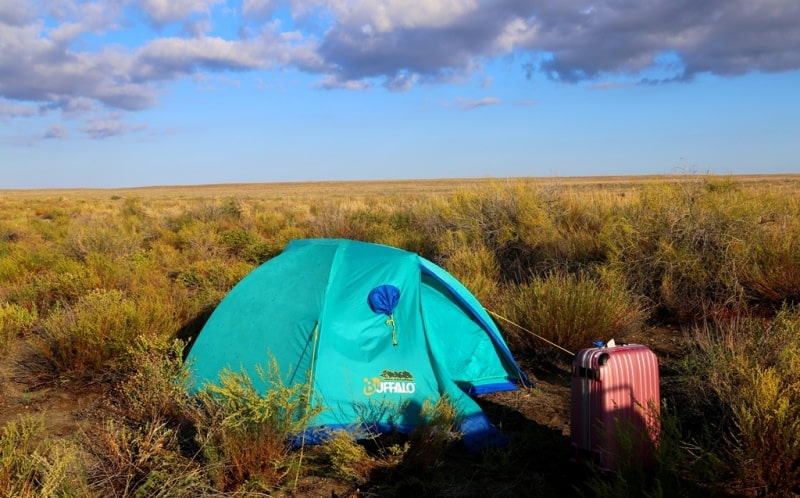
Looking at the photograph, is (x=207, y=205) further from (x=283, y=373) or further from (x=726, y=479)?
(x=726, y=479)

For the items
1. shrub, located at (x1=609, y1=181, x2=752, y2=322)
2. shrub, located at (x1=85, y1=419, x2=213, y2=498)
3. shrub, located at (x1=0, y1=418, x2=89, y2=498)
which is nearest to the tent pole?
shrub, located at (x1=85, y1=419, x2=213, y2=498)

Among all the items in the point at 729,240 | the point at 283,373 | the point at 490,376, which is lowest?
the point at 490,376

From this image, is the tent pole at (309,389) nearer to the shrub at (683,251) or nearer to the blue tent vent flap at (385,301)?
the blue tent vent flap at (385,301)

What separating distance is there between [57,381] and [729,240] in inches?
330

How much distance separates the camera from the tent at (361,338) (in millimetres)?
5340

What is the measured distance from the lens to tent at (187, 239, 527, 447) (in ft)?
17.5

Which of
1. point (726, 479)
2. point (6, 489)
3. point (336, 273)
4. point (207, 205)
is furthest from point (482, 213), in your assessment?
point (207, 205)

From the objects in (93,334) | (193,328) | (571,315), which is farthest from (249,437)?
(571,315)

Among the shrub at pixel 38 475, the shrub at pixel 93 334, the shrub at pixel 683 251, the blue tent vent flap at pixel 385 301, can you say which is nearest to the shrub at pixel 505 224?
the shrub at pixel 683 251

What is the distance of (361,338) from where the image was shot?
5.65m

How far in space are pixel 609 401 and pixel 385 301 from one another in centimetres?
226

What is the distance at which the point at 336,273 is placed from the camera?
235 inches

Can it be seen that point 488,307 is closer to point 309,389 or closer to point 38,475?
point 309,389

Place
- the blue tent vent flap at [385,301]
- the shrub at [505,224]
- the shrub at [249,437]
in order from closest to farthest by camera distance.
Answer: the shrub at [249,437] < the blue tent vent flap at [385,301] < the shrub at [505,224]
